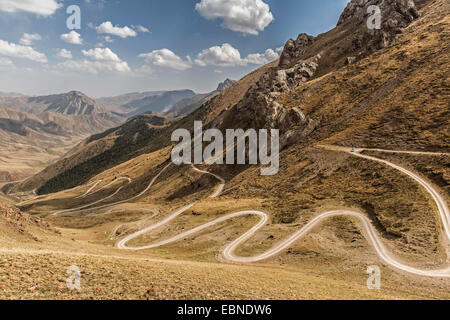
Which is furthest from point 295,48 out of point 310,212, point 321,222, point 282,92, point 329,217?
point 321,222

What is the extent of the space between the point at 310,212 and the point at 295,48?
146 m

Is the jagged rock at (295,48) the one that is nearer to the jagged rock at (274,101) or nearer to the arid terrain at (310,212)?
the jagged rock at (274,101)

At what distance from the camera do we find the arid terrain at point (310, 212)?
21.6 meters

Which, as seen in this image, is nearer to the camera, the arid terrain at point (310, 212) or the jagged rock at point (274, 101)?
the arid terrain at point (310, 212)

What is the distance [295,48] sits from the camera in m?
162

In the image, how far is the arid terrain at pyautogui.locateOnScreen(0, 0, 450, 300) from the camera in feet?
70.8

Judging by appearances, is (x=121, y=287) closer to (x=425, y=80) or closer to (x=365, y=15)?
(x=425, y=80)

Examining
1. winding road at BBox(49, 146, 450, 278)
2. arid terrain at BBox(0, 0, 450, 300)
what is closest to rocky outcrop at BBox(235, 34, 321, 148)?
arid terrain at BBox(0, 0, 450, 300)

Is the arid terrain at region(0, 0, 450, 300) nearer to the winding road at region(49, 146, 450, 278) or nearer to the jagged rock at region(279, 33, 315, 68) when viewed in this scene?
the winding road at region(49, 146, 450, 278)

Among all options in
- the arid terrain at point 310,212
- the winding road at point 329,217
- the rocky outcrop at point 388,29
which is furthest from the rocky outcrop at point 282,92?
the rocky outcrop at point 388,29

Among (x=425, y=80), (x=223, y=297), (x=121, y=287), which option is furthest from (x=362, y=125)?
(x=121, y=287)

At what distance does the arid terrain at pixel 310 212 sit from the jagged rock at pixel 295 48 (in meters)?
44.0

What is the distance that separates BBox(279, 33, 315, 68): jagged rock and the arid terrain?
4397 cm

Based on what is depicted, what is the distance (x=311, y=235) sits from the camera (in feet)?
130
